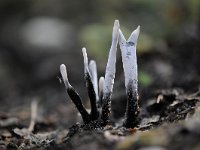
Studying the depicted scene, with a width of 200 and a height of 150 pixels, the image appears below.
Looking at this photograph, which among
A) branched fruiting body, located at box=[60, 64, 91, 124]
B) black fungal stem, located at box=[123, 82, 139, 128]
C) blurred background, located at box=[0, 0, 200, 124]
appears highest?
blurred background, located at box=[0, 0, 200, 124]

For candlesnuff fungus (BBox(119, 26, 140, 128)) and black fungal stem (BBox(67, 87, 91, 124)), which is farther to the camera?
black fungal stem (BBox(67, 87, 91, 124))

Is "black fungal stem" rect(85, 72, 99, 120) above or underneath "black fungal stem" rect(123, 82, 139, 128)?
above

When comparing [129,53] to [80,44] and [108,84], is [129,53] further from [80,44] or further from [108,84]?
[80,44]

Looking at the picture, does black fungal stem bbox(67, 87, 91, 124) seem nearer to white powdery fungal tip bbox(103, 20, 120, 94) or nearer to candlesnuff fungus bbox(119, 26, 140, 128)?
white powdery fungal tip bbox(103, 20, 120, 94)

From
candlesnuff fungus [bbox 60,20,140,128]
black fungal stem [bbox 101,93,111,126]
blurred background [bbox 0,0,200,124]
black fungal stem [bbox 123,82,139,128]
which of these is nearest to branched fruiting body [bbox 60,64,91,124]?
candlesnuff fungus [bbox 60,20,140,128]

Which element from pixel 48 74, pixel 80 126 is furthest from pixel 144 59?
pixel 80 126

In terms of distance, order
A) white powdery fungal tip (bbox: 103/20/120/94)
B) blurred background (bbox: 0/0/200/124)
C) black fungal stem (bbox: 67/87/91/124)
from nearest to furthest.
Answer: white powdery fungal tip (bbox: 103/20/120/94) < black fungal stem (bbox: 67/87/91/124) < blurred background (bbox: 0/0/200/124)

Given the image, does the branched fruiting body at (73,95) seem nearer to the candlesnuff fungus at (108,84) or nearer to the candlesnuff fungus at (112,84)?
the candlesnuff fungus at (112,84)
